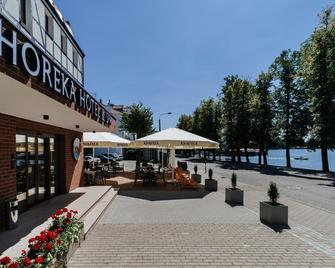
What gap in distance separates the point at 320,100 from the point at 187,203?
58.1 ft

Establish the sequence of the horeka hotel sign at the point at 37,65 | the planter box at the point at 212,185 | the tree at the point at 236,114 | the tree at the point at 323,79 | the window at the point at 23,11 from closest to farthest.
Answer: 1. the horeka hotel sign at the point at 37,65
2. the window at the point at 23,11
3. the planter box at the point at 212,185
4. the tree at the point at 323,79
5. the tree at the point at 236,114

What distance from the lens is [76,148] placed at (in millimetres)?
15117

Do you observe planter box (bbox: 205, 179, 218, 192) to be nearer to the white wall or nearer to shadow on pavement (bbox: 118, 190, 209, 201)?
shadow on pavement (bbox: 118, 190, 209, 201)

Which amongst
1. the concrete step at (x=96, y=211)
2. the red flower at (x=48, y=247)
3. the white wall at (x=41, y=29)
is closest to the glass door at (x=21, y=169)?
the concrete step at (x=96, y=211)

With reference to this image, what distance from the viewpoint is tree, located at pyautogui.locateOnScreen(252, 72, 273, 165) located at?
116 feet

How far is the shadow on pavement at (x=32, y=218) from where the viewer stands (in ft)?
Answer: 20.8

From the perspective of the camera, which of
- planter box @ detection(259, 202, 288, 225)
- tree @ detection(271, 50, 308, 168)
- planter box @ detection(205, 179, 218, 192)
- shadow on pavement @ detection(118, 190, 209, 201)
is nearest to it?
planter box @ detection(259, 202, 288, 225)

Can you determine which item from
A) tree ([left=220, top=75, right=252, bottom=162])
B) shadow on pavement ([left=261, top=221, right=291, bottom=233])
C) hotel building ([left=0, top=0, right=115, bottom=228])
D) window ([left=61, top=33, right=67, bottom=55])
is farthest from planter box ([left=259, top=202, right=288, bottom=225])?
tree ([left=220, top=75, right=252, bottom=162])

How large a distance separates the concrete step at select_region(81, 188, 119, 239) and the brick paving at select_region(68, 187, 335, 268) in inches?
7.1

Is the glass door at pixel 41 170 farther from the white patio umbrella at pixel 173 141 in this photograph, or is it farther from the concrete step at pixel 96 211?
the white patio umbrella at pixel 173 141

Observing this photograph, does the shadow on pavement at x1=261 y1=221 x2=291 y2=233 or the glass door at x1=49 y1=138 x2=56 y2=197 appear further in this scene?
the glass door at x1=49 y1=138 x2=56 y2=197

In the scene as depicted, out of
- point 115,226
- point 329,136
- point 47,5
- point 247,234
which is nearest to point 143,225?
point 115,226

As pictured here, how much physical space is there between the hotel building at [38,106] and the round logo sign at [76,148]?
→ 0.05m

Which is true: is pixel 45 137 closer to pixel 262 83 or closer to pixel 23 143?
pixel 23 143
